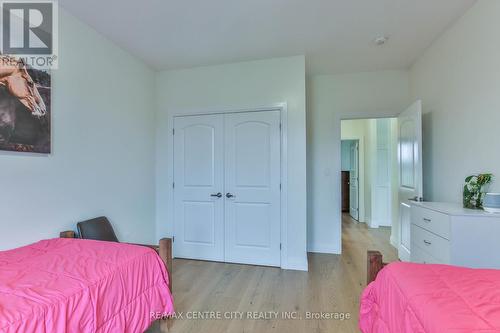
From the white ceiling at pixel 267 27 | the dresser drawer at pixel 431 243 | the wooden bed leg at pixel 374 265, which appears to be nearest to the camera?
the wooden bed leg at pixel 374 265

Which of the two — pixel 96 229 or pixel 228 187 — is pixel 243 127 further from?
pixel 96 229

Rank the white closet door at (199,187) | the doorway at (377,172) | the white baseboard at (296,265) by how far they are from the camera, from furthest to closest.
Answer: the doorway at (377,172), the white closet door at (199,187), the white baseboard at (296,265)

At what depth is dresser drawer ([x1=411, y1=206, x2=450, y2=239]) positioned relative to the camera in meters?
1.87

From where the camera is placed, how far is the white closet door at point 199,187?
3334 millimetres

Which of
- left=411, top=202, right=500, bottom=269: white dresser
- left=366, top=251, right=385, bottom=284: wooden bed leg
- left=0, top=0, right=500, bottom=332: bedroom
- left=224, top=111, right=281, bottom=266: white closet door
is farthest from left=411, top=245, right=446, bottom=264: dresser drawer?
left=224, top=111, right=281, bottom=266: white closet door

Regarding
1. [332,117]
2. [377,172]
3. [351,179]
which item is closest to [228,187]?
[332,117]

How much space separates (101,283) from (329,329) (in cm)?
→ 165

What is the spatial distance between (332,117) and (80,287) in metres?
3.53

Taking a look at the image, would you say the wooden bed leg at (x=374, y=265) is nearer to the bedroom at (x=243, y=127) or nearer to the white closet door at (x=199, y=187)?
the bedroom at (x=243, y=127)

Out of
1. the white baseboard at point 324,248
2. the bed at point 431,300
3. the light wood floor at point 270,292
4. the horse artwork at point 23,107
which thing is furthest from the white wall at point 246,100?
the bed at point 431,300

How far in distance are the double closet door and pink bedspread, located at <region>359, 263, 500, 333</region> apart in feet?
6.13

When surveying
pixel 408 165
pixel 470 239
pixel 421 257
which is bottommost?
pixel 421 257

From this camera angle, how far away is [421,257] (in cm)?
227

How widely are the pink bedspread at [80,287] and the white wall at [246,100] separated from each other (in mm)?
1737
